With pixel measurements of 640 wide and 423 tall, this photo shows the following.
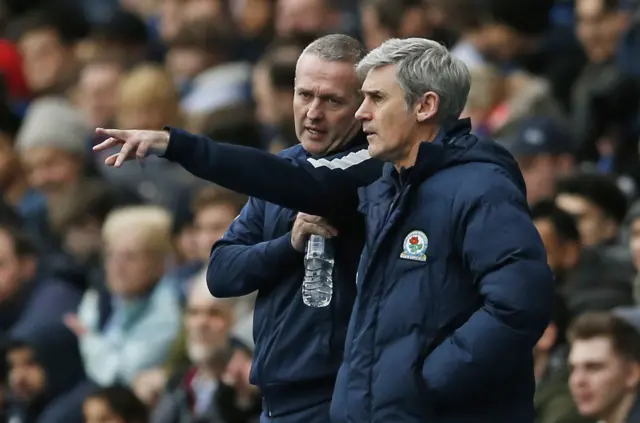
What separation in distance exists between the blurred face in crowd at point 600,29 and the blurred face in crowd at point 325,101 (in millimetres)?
5664

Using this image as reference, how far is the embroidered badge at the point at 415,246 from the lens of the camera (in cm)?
501

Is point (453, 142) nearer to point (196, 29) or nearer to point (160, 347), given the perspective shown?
point (160, 347)

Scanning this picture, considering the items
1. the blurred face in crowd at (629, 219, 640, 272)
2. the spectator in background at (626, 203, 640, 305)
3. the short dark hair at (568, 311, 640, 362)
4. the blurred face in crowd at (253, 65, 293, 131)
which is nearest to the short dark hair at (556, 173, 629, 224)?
the spectator in background at (626, 203, 640, 305)

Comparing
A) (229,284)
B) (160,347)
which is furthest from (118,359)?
(229,284)

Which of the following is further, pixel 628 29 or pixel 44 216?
pixel 44 216

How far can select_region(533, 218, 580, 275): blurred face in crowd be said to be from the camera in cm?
847

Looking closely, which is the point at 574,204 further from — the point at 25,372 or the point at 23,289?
A: the point at 23,289

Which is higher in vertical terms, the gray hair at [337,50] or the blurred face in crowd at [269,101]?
the gray hair at [337,50]

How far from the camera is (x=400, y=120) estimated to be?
5.12m

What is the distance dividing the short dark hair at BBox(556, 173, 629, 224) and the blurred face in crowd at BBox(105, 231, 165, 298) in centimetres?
223

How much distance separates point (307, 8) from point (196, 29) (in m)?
0.93

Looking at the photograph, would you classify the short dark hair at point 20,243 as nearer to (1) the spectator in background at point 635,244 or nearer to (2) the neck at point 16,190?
(2) the neck at point 16,190

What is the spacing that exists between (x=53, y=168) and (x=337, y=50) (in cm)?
627

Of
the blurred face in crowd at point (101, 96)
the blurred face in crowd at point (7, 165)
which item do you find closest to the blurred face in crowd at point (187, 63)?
the blurred face in crowd at point (101, 96)
